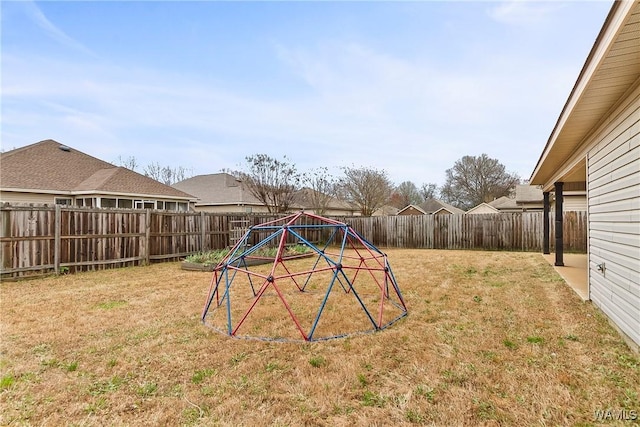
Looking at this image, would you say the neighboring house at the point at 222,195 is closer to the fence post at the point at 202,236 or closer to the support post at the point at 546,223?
the fence post at the point at 202,236

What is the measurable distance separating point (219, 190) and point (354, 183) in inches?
433

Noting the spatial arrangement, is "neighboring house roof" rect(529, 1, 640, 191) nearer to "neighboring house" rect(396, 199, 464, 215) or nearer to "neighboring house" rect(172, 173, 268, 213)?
"neighboring house" rect(172, 173, 268, 213)

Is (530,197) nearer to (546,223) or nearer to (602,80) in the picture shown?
(546,223)

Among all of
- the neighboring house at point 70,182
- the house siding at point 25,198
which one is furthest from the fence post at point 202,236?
the house siding at point 25,198

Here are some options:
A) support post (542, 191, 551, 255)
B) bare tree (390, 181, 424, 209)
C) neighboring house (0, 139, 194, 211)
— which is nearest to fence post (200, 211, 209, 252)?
neighboring house (0, 139, 194, 211)

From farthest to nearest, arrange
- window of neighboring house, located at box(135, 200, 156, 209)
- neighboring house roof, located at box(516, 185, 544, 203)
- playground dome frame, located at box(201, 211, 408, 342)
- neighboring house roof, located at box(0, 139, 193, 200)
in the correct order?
neighboring house roof, located at box(516, 185, 544, 203)
window of neighboring house, located at box(135, 200, 156, 209)
neighboring house roof, located at box(0, 139, 193, 200)
playground dome frame, located at box(201, 211, 408, 342)

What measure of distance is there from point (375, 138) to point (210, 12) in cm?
1698

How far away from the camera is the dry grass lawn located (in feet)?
7.41

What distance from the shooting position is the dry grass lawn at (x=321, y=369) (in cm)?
226

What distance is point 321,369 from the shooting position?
2949 mm

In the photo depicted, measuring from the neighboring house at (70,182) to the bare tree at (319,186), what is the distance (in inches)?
349

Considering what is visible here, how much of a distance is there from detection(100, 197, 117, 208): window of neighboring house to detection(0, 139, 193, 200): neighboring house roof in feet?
1.72

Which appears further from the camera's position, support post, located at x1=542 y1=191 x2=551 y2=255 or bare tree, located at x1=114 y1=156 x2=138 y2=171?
bare tree, located at x1=114 y1=156 x2=138 y2=171

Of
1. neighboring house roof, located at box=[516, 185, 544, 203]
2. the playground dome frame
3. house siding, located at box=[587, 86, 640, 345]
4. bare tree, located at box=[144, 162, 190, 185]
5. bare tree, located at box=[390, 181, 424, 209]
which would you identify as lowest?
the playground dome frame
